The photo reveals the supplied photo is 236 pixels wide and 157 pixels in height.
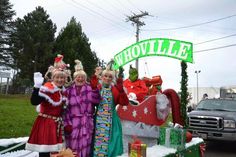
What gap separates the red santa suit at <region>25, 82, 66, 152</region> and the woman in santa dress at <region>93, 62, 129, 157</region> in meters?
0.61

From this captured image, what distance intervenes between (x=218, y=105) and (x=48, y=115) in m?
8.08

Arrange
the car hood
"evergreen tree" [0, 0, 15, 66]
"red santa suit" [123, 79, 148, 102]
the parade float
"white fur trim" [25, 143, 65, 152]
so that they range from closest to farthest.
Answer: "white fur trim" [25, 143, 65, 152]
the parade float
"red santa suit" [123, 79, 148, 102]
the car hood
"evergreen tree" [0, 0, 15, 66]

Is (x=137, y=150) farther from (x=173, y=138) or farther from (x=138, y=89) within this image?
(x=138, y=89)

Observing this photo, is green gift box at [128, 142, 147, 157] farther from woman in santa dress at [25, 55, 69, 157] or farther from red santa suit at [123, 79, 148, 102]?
red santa suit at [123, 79, 148, 102]

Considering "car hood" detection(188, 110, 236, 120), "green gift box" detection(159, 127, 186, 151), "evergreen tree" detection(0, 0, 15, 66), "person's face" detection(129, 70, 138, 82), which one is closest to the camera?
"green gift box" detection(159, 127, 186, 151)

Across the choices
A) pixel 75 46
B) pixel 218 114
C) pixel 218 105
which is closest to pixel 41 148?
pixel 218 114

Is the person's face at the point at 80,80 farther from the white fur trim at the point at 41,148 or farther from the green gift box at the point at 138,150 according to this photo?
the green gift box at the point at 138,150

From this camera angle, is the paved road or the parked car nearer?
the paved road

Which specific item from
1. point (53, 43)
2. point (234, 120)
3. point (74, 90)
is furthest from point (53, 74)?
point (53, 43)

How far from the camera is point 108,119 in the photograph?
453 centimetres

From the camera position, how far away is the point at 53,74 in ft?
13.6

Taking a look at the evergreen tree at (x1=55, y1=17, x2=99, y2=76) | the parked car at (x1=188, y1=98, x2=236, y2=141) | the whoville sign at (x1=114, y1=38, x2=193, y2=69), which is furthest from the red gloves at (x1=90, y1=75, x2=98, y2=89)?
the evergreen tree at (x1=55, y1=17, x2=99, y2=76)

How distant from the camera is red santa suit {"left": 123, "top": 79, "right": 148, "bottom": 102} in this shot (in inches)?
244

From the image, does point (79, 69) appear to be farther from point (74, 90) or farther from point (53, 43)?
point (53, 43)
